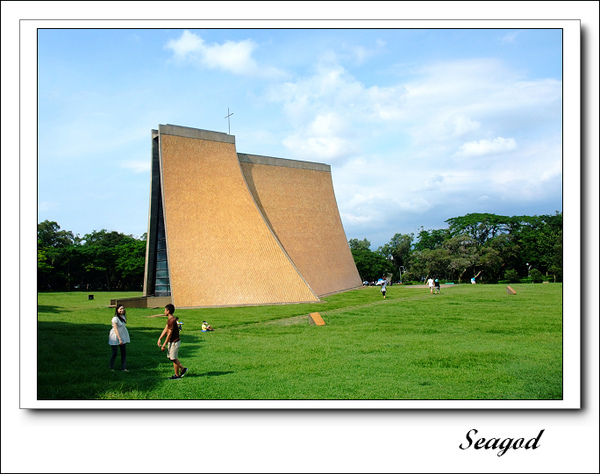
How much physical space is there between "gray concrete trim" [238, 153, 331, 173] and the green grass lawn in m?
10.8

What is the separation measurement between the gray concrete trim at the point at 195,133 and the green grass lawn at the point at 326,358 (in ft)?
26.0

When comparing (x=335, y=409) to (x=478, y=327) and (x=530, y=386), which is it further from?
(x=478, y=327)

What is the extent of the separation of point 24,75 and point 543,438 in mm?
7113

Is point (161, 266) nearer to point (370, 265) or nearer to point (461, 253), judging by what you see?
point (461, 253)

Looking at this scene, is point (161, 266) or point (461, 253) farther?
point (461, 253)

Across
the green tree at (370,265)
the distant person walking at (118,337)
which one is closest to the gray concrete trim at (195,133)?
the distant person walking at (118,337)

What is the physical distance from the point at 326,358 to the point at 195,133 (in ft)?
44.2

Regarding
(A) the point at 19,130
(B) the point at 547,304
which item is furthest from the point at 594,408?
(B) the point at 547,304

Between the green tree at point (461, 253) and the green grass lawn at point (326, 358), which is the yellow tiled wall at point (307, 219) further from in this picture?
the green grass lawn at point (326, 358)

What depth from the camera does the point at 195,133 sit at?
18812 mm

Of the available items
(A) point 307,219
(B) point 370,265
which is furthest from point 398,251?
(A) point 307,219

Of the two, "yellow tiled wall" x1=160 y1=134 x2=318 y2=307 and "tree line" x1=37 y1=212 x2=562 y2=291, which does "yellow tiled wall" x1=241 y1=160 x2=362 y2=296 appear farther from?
"tree line" x1=37 y1=212 x2=562 y2=291

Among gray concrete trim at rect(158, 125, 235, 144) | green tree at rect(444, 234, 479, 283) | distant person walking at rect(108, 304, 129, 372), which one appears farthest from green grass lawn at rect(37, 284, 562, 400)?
green tree at rect(444, 234, 479, 283)

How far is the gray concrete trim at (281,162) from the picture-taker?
879 inches
